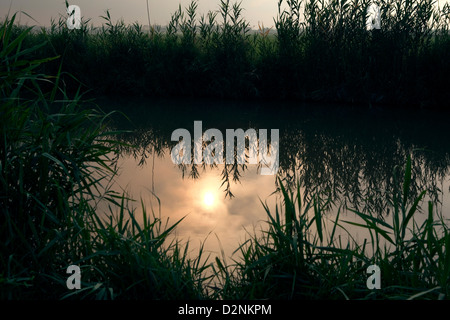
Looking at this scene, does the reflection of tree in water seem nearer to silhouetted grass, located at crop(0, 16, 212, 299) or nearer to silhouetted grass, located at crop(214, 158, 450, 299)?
silhouetted grass, located at crop(214, 158, 450, 299)

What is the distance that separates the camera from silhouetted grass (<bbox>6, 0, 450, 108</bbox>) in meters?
7.30

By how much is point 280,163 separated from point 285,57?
136 inches

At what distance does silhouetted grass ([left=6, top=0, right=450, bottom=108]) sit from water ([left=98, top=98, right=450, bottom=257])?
475mm

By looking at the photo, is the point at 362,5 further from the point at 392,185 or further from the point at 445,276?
the point at 445,276

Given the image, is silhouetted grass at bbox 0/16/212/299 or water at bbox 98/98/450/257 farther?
water at bbox 98/98/450/257

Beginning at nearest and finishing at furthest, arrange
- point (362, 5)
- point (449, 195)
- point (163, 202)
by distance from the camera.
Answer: point (163, 202) → point (449, 195) → point (362, 5)

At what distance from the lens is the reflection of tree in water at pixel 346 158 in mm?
3826

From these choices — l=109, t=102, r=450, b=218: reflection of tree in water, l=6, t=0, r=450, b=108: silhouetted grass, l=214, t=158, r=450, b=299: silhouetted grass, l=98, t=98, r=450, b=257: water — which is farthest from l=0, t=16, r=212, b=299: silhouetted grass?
l=6, t=0, r=450, b=108: silhouetted grass

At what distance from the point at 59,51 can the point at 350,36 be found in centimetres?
439

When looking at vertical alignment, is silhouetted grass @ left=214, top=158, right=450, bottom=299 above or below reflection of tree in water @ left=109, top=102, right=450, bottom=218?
below

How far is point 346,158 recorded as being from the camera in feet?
15.6

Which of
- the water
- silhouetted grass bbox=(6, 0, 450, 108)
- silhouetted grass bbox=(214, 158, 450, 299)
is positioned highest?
silhouetted grass bbox=(6, 0, 450, 108)

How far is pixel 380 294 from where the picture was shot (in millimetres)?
1969
